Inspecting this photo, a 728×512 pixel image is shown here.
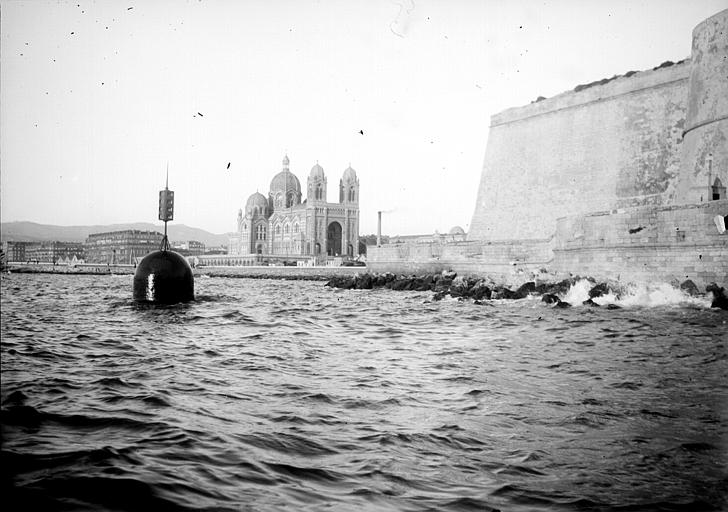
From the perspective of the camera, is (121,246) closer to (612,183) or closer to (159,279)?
(612,183)

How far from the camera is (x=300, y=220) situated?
245ft

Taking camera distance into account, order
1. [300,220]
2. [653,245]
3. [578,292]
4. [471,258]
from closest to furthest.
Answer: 1. [653,245]
2. [578,292]
3. [471,258]
4. [300,220]

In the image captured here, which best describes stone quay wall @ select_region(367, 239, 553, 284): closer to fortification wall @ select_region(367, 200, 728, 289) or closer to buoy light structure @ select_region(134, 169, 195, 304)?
fortification wall @ select_region(367, 200, 728, 289)

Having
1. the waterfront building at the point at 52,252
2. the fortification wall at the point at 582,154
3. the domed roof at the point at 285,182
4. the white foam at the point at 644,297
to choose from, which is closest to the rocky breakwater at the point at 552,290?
the white foam at the point at 644,297

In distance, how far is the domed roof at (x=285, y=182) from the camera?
83125 millimetres

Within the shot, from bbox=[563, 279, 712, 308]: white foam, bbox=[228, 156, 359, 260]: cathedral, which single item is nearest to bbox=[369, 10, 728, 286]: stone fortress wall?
bbox=[563, 279, 712, 308]: white foam

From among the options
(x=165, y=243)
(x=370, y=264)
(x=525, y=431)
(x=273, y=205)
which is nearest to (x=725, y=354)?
(x=525, y=431)

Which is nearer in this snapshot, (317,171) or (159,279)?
(159,279)

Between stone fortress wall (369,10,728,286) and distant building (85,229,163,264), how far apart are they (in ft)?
218

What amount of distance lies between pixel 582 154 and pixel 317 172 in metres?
55.1

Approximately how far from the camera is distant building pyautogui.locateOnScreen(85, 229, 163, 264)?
8950cm

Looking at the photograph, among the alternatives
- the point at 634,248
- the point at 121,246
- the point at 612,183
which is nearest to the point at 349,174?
the point at 121,246

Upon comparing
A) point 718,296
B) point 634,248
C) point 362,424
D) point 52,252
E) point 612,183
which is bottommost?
point 362,424

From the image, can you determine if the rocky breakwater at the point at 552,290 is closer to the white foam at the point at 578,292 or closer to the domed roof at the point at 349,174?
the white foam at the point at 578,292
